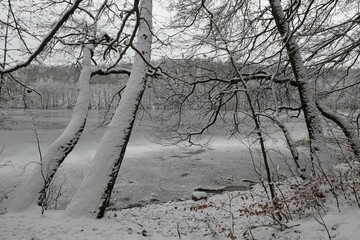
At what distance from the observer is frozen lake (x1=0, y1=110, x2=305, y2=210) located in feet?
36.7

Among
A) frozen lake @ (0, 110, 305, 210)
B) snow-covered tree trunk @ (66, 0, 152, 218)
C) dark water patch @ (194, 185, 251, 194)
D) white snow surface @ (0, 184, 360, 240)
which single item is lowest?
dark water patch @ (194, 185, 251, 194)

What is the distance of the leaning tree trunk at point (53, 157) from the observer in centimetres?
573

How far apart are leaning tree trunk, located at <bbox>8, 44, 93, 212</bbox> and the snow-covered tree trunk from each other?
82 centimetres

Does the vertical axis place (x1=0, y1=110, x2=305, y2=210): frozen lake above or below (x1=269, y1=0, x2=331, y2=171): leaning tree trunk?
below

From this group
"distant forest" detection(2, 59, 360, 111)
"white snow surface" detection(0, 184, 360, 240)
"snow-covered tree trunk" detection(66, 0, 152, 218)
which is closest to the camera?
"white snow surface" detection(0, 184, 360, 240)

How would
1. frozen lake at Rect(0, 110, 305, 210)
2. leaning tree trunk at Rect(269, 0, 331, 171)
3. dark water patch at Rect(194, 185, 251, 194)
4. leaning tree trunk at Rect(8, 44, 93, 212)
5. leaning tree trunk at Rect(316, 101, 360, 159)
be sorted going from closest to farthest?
leaning tree trunk at Rect(8, 44, 93, 212) → leaning tree trunk at Rect(316, 101, 360, 159) → leaning tree trunk at Rect(269, 0, 331, 171) → frozen lake at Rect(0, 110, 305, 210) → dark water patch at Rect(194, 185, 251, 194)

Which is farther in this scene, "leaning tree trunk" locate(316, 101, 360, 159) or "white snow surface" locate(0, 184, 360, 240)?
"leaning tree trunk" locate(316, 101, 360, 159)

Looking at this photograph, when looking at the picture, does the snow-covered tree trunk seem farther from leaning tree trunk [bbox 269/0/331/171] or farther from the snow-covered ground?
leaning tree trunk [bbox 269/0/331/171]

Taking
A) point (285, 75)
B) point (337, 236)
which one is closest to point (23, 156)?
point (285, 75)

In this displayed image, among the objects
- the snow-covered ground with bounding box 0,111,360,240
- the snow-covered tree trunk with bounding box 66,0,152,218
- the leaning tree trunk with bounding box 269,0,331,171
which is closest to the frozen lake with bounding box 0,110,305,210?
the snow-covered ground with bounding box 0,111,360,240

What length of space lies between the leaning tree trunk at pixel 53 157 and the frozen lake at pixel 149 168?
1.64m

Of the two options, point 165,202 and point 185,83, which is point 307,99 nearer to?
point 185,83

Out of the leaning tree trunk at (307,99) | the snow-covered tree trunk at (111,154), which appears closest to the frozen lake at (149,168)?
the leaning tree trunk at (307,99)

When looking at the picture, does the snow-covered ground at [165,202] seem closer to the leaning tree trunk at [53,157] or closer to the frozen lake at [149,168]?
the frozen lake at [149,168]
